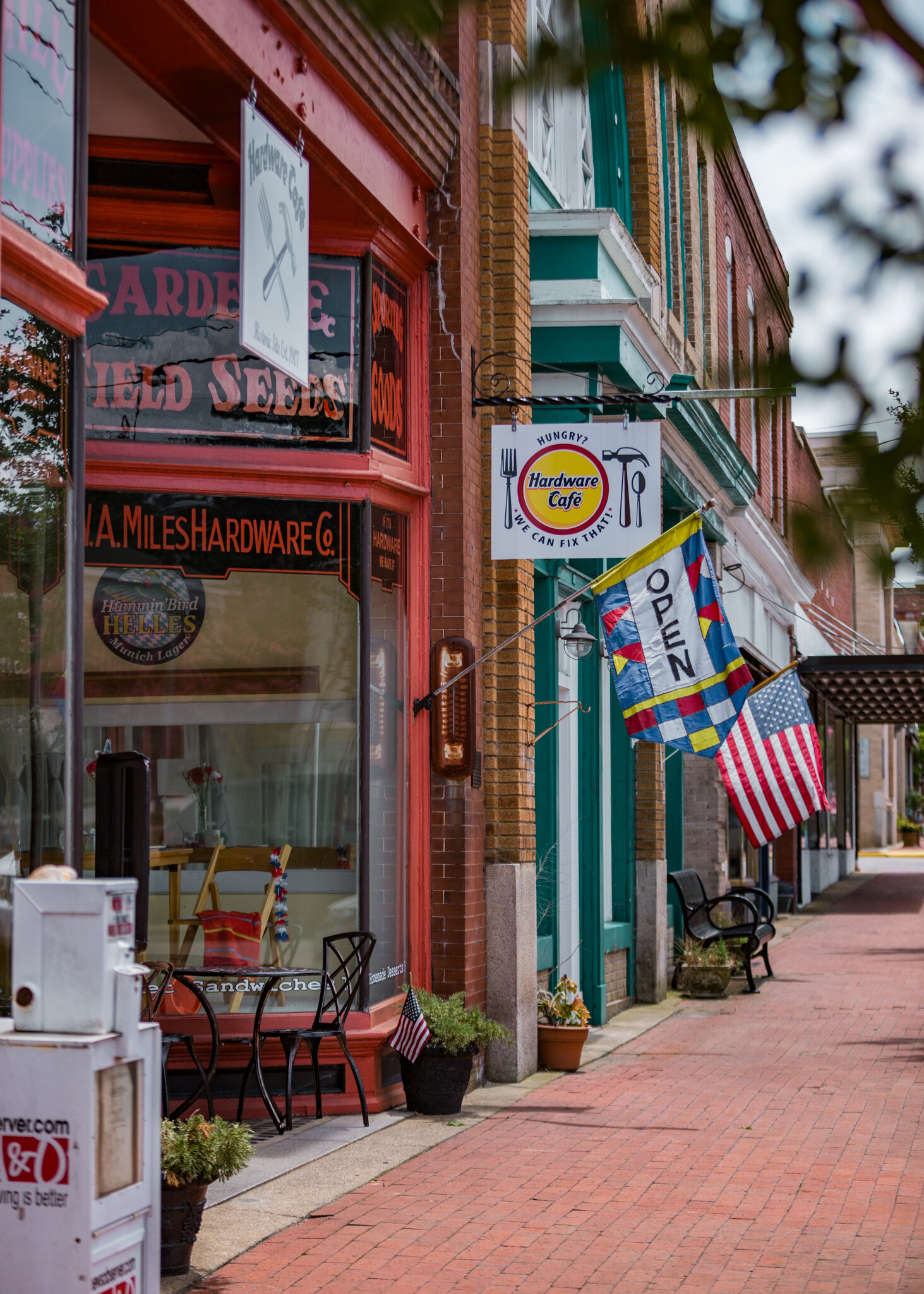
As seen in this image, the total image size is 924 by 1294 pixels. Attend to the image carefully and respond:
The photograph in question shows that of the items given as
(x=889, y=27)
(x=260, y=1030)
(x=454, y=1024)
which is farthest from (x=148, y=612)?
(x=889, y=27)

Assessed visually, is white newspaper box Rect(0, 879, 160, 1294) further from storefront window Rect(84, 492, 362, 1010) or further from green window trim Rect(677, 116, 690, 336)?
green window trim Rect(677, 116, 690, 336)

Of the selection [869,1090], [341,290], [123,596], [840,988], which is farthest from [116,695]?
[840,988]

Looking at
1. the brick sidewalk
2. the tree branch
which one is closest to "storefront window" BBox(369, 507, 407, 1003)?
the brick sidewalk

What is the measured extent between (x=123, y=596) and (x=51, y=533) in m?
2.87

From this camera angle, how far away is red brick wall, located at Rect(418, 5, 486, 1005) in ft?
31.4

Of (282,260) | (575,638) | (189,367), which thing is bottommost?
(575,638)

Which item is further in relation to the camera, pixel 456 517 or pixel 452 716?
pixel 456 517

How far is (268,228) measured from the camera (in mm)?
7660

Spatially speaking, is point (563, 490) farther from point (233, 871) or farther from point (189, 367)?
point (233, 871)

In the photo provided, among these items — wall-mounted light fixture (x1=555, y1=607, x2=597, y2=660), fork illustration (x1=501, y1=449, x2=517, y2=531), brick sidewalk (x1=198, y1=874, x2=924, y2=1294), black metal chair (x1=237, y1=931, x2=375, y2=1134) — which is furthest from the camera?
wall-mounted light fixture (x1=555, y1=607, x2=597, y2=660)

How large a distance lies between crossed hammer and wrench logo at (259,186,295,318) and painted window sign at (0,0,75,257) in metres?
1.63

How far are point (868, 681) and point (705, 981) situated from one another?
41.5 feet

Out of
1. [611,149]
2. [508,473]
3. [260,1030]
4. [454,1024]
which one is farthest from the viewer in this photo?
[611,149]

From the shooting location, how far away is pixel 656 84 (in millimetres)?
15203
